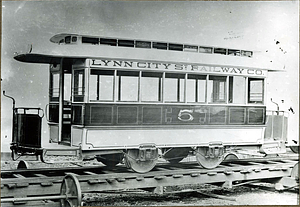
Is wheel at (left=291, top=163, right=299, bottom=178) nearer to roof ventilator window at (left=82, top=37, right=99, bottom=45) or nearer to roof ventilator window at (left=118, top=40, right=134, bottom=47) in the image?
roof ventilator window at (left=118, top=40, right=134, bottom=47)

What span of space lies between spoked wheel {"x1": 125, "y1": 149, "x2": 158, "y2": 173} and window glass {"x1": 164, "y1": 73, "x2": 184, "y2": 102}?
0.87 meters

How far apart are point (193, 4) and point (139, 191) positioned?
2.76m

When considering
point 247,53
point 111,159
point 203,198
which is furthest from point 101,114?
point 247,53

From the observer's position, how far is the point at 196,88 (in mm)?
5965

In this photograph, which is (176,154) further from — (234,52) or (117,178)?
(234,52)

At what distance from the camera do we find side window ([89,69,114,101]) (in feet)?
17.6


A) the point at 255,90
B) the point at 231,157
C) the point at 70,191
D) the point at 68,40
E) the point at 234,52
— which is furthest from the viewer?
the point at 231,157

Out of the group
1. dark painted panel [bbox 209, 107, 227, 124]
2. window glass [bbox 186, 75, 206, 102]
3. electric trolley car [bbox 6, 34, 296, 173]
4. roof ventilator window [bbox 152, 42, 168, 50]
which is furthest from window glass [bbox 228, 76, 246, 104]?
roof ventilator window [bbox 152, 42, 168, 50]

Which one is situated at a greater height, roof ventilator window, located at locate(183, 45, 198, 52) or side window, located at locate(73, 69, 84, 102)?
roof ventilator window, located at locate(183, 45, 198, 52)

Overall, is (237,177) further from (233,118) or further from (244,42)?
(244,42)

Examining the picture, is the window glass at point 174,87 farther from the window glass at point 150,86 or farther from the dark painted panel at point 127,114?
the dark painted panel at point 127,114

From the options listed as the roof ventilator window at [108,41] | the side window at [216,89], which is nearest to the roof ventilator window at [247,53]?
the side window at [216,89]

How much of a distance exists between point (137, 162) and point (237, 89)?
1.94 m

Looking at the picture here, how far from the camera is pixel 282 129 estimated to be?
21.5 feet
